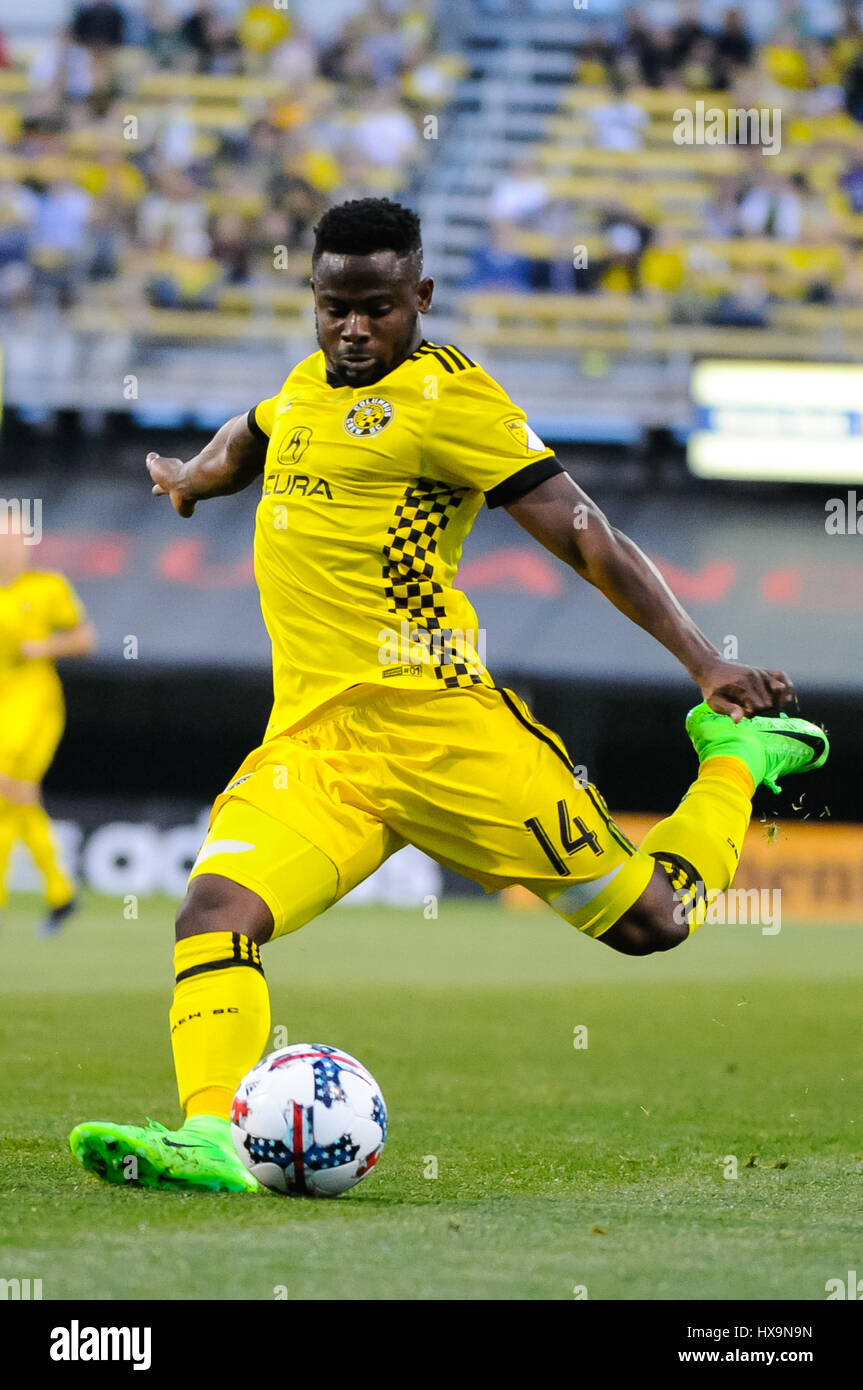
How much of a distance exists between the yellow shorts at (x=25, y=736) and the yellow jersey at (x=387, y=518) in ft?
26.0

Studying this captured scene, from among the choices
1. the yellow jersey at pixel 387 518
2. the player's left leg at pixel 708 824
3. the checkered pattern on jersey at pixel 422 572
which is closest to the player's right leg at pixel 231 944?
the yellow jersey at pixel 387 518

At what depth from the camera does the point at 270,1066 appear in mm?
4410

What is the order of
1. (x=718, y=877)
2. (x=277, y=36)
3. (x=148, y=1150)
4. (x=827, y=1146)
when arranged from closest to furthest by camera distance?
(x=148, y=1150)
(x=718, y=877)
(x=827, y=1146)
(x=277, y=36)

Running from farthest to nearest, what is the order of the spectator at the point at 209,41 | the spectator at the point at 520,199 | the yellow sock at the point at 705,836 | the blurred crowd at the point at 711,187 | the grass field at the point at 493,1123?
1. the spectator at the point at 209,41
2. the spectator at the point at 520,199
3. the blurred crowd at the point at 711,187
4. the yellow sock at the point at 705,836
5. the grass field at the point at 493,1123

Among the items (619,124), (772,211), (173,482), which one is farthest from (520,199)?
(173,482)

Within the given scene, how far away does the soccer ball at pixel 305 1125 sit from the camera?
14.1 feet

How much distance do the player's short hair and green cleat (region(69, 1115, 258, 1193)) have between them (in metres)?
2.13

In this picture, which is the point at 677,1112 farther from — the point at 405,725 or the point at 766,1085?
the point at 405,725

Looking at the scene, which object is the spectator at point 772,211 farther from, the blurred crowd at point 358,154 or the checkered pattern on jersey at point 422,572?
the checkered pattern on jersey at point 422,572

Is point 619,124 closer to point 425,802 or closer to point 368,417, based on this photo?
point 368,417

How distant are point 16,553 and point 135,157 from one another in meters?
8.57

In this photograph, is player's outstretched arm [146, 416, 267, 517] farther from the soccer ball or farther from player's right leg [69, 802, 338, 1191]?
the soccer ball

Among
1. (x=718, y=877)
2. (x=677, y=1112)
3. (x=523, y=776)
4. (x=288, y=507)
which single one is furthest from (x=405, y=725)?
(x=677, y=1112)

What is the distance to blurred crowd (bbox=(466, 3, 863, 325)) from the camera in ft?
63.1
